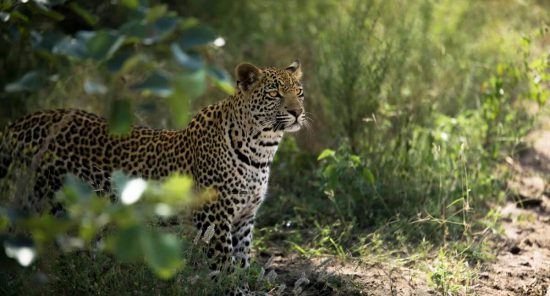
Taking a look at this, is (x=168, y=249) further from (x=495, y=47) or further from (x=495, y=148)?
(x=495, y=47)

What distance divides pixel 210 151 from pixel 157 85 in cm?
279

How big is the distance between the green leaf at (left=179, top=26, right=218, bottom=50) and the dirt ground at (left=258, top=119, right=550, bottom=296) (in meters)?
2.53

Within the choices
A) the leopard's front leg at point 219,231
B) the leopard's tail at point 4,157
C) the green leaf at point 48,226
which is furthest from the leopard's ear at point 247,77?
the green leaf at point 48,226

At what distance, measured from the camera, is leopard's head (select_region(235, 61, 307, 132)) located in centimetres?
607

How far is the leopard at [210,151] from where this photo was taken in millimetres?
6059

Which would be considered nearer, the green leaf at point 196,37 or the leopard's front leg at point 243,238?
the green leaf at point 196,37

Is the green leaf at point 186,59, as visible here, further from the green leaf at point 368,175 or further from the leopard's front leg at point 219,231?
the green leaf at point 368,175

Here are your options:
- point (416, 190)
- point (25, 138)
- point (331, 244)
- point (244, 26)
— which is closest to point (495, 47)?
point (244, 26)

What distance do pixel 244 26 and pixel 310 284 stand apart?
21.6 feet

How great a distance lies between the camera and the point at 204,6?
12008 millimetres

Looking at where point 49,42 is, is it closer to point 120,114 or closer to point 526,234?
point 120,114

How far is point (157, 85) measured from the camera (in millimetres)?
3373

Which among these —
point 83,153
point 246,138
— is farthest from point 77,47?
point 83,153

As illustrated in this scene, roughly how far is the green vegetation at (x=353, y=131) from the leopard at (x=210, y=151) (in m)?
0.26
